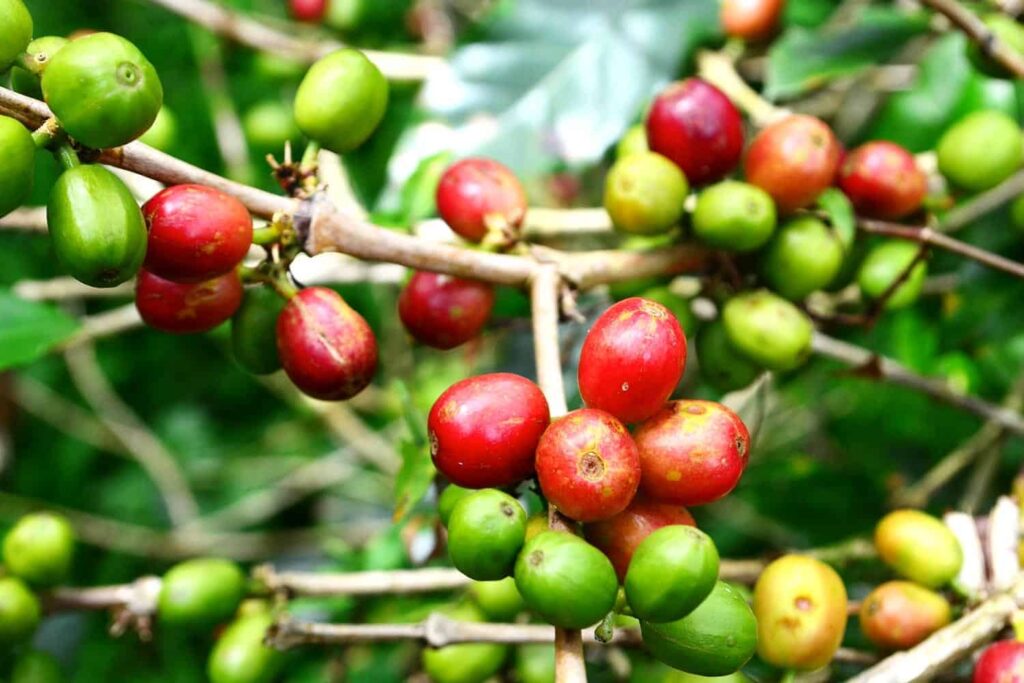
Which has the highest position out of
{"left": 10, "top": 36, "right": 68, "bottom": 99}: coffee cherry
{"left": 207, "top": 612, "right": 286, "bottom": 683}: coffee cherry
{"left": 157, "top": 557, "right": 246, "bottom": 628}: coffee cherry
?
{"left": 10, "top": 36, "right": 68, "bottom": 99}: coffee cherry

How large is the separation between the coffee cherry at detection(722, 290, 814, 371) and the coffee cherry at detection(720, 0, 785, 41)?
79 centimetres

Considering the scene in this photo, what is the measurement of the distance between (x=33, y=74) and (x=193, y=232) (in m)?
0.25

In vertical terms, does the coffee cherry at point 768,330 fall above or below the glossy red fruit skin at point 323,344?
below

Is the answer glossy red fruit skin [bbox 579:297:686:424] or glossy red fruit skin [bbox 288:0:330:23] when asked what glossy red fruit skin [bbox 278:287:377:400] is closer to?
glossy red fruit skin [bbox 579:297:686:424]

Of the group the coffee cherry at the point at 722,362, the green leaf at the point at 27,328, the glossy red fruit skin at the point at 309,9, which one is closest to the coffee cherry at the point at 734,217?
the coffee cherry at the point at 722,362

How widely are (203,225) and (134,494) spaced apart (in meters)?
1.75

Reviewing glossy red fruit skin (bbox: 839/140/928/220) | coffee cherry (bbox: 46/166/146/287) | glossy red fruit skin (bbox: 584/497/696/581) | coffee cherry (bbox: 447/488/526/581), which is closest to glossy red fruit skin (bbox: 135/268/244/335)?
coffee cherry (bbox: 46/166/146/287)

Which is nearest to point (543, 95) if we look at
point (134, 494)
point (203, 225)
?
point (203, 225)

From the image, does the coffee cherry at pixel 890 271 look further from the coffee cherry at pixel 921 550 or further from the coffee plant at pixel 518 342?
the coffee cherry at pixel 921 550

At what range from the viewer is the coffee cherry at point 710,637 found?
0.88 meters

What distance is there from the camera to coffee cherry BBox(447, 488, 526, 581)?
85 centimetres

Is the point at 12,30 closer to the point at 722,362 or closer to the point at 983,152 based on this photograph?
the point at 722,362

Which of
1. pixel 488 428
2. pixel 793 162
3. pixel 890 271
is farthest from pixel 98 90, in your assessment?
pixel 890 271

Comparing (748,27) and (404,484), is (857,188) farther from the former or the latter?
(404,484)
